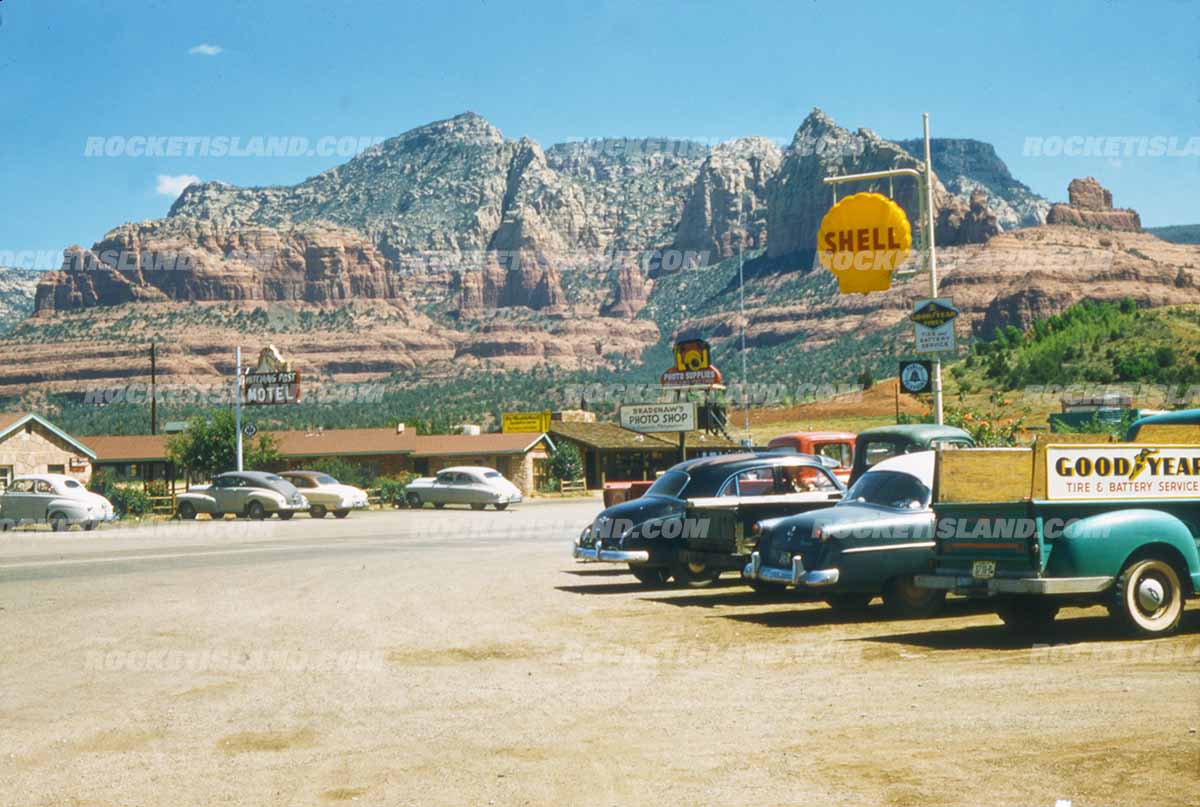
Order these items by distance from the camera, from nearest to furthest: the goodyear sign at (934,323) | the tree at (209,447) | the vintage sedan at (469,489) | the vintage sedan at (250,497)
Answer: the goodyear sign at (934,323) < the vintage sedan at (250,497) < the vintage sedan at (469,489) < the tree at (209,447)

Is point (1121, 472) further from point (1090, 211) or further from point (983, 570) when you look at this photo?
point (1090, 211)

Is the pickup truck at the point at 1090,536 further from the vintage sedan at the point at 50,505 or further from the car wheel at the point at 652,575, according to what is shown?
the vintage sedan at the point at 50,505

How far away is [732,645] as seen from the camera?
12.1 m

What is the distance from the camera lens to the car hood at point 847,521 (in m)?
13.5

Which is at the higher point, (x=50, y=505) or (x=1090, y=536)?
(x=1090, y=536)

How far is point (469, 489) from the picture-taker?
5362 centimetres

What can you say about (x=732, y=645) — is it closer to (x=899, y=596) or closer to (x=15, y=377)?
(x=899, y=596)

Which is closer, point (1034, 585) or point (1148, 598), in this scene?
point (1034, 585)

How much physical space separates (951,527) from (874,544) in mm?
1435

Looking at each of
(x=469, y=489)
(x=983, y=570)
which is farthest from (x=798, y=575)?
(x=469, y=489)

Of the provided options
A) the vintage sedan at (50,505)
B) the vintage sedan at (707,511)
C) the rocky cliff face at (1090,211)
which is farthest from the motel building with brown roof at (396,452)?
the rocky cliff face at (1090,211)

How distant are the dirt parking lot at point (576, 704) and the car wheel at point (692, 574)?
629 mm

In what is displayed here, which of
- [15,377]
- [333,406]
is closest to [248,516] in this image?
[333,406]

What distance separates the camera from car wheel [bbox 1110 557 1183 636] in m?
11.3
